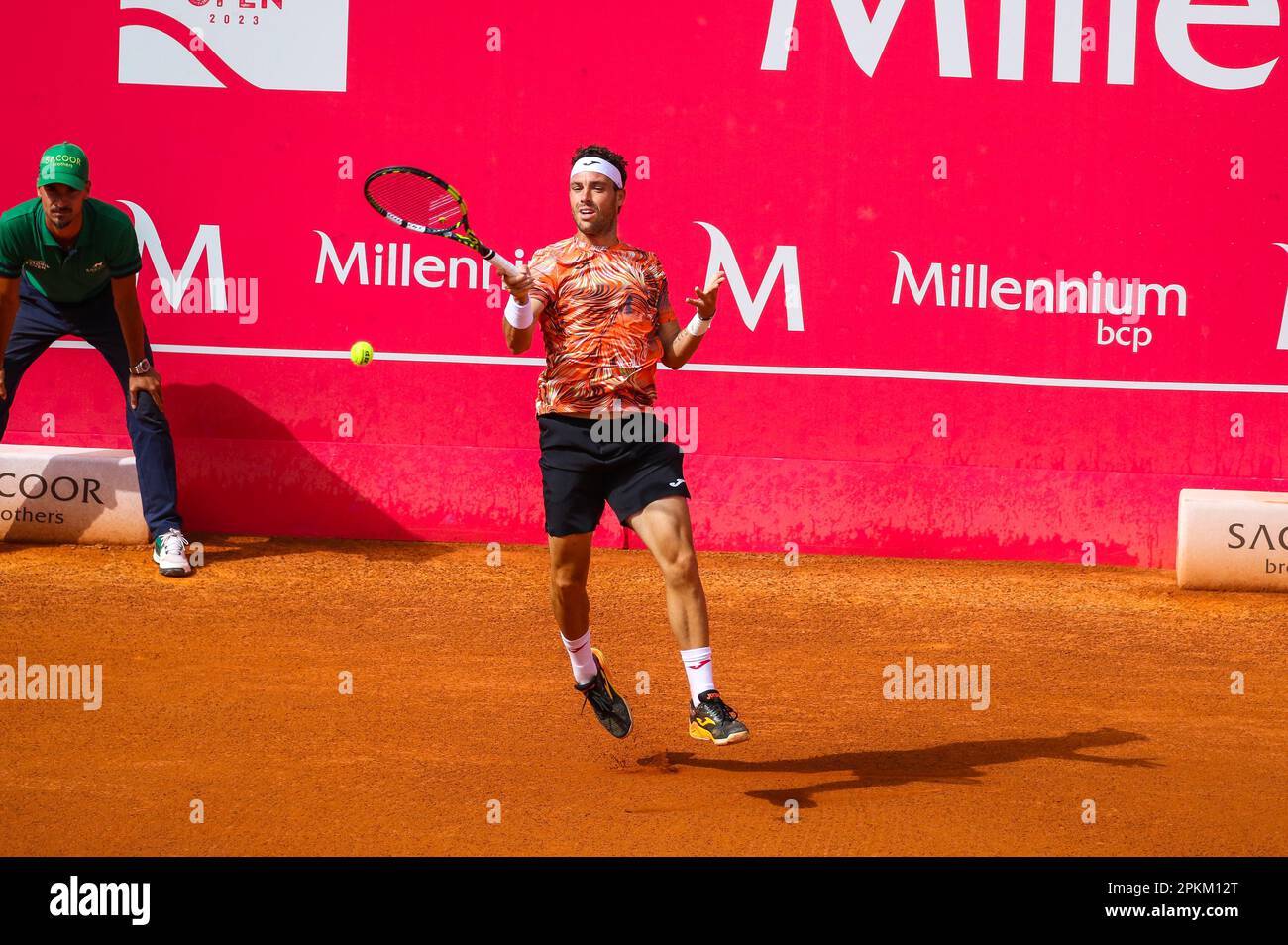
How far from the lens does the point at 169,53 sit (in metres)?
10.0

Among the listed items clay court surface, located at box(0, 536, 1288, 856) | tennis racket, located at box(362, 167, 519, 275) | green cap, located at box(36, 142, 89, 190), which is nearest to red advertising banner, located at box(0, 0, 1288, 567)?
clay court surface, located at box(0, 536, 1288, 856)

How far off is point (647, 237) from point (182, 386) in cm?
324

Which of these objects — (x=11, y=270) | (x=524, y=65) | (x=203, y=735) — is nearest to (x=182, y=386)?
(x=11, y=270)

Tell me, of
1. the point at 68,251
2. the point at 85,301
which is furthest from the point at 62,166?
the point at 85,301

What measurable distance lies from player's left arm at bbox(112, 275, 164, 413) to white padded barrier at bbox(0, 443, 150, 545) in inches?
31.4

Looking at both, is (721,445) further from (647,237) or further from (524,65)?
(524,65)

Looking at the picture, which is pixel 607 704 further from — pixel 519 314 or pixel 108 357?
pixel 108 357

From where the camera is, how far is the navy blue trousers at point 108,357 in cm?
911

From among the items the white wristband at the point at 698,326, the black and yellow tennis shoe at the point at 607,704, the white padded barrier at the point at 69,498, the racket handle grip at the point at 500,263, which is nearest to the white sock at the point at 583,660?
the black and yellow tennis shoe at the point at 607,704

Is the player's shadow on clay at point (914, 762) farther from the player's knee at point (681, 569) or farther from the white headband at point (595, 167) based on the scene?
the white headband at point (595, 167)

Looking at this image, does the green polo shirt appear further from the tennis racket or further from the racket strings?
the racket strings

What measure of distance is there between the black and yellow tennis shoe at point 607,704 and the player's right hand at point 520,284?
5.01 feet

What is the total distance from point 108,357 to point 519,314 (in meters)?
4.44

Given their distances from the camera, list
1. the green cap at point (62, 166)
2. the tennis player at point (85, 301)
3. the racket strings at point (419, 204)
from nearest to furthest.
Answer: the racket strings at point (419, 204) < the green cap at point (62, 166) < the tennis player at point (85, 301)
